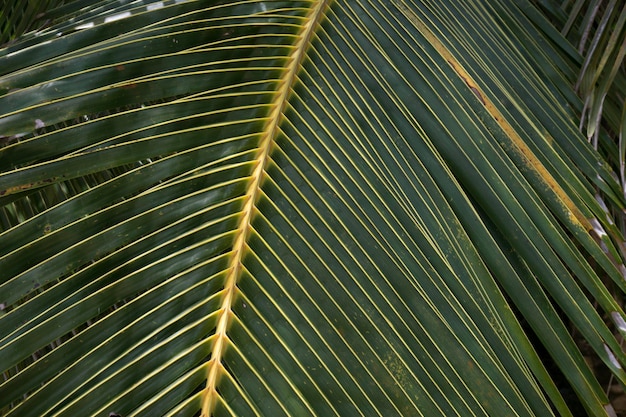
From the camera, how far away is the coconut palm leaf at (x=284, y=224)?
47cm

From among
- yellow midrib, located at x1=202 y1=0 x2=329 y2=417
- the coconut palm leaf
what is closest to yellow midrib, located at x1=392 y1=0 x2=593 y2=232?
the coconut palm leaf

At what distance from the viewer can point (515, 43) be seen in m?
0.97

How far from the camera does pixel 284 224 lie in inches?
21.5

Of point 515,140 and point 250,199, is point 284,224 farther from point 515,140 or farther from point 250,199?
point 515,140

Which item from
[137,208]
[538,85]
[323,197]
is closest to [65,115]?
[137,208]

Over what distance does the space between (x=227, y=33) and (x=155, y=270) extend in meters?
0.30

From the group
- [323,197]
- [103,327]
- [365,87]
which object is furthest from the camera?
[365,87]

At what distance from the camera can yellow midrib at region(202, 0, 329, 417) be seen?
46 cm

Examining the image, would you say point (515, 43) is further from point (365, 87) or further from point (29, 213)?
point (29, 213)

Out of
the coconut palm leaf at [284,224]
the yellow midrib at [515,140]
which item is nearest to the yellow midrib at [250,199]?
the coconut palm leaf at [284,224]

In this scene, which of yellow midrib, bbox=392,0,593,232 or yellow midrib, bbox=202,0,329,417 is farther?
yellow midrib, bbox=392,0,593,232

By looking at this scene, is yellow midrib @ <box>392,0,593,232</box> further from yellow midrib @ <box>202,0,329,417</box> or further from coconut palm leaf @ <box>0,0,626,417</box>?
yellow midrib @ <box>202,0,329,417</box>

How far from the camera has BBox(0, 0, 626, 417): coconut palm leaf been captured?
472mm

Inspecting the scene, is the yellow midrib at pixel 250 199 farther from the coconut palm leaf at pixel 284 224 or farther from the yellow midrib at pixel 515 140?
the yellow midrib at pixel 515 140
